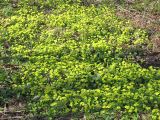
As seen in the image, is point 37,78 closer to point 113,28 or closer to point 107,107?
point 107,107

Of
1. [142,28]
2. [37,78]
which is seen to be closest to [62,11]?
[142,28]

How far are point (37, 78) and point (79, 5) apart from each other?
475cm

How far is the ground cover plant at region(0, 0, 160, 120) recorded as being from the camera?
26.0ft

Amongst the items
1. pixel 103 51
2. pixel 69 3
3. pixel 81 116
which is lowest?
pixel 81 116

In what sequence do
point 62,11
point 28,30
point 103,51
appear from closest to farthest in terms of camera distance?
1. point 103,51
2. point 28,30
3. point 62,11

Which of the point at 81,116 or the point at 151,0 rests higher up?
the point at 151,0

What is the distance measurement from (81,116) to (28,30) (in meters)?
4.00

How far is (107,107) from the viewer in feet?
25.5

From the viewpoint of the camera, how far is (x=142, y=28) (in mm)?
11484

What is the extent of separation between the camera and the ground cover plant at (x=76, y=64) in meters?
7.92

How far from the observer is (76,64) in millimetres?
9281

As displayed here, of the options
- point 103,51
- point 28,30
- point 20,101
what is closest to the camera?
point 20,101

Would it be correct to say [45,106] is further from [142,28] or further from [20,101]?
[142,28]

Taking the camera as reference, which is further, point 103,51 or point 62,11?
point 62,11
